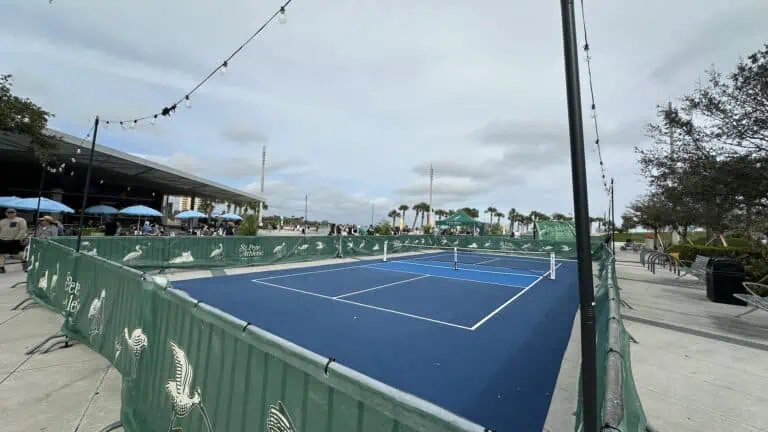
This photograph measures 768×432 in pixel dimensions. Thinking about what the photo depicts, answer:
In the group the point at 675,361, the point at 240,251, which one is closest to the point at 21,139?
the point at 240,251

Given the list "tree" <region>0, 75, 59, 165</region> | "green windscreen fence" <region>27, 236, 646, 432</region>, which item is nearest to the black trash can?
"green windscreen fence" <region>27, 236, 646, 432</region>

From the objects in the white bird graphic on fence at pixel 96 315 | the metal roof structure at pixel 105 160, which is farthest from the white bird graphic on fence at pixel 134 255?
the metal roof structure at pixel 105 160

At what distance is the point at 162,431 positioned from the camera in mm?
2848

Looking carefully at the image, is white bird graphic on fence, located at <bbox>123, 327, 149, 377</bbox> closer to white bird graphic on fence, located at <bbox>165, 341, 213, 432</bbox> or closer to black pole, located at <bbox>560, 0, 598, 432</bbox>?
white bird graphic on fence, located at <bbox>165, 341, 213, 432</bbox>

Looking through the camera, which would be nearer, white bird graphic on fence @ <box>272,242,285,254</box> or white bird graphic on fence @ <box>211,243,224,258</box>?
white bird graphic on fence @ <box>211,243,224,258</box>

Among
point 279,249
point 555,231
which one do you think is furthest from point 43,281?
point 555,231

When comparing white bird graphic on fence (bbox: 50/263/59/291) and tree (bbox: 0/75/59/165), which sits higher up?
tree (bbox: 0/75/59/165)

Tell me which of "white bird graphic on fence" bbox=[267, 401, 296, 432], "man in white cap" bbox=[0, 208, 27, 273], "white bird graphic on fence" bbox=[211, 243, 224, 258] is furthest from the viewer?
A: "white bird graphic on fence" bbox=[211, 243, 224, 258]

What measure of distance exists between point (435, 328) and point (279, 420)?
5.74 meters

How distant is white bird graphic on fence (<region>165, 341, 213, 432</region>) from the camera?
260 centimetres

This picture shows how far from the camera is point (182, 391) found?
2719 millimetres

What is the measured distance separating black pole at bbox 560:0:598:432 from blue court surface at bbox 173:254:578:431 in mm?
2579

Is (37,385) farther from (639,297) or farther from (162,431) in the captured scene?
(639,297)

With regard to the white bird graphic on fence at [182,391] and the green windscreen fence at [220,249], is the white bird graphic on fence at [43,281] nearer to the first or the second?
the green windscreen fence at [220,249]
